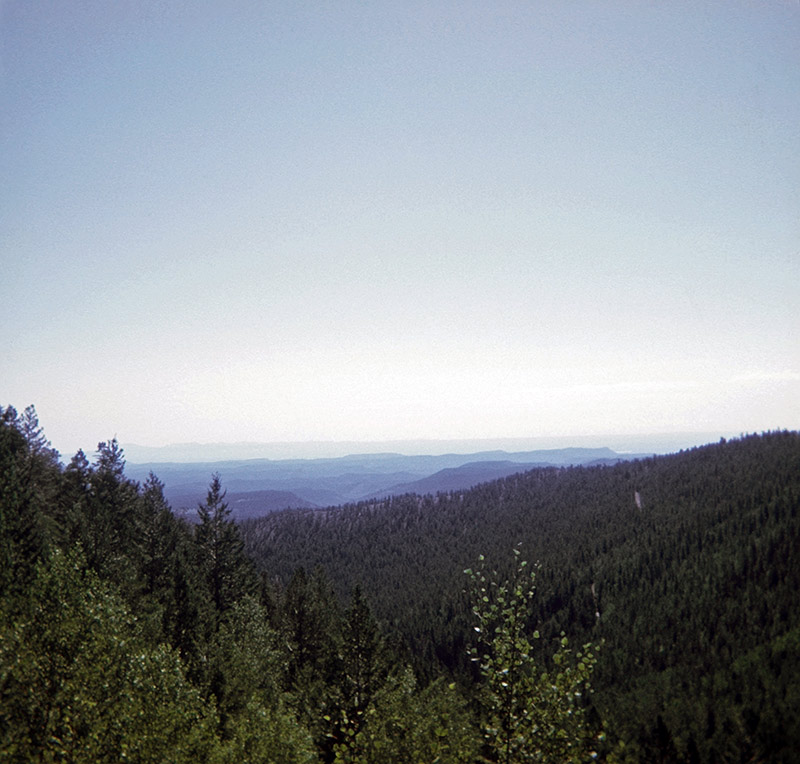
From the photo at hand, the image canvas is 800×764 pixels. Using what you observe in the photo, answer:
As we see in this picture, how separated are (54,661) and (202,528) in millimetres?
35514

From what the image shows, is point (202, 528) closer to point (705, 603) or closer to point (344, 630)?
point (344, 630)

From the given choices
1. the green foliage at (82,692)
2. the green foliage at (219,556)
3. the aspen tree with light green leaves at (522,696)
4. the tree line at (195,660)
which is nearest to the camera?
the aspen tree with light green leaves at (522,696)

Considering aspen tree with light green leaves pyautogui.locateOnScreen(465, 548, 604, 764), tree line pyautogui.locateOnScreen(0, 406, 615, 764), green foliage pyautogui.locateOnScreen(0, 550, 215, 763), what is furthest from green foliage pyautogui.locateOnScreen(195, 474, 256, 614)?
aspen tree with light green leaves pyautogui.locateOnScreen(465, 548, 604, 764)

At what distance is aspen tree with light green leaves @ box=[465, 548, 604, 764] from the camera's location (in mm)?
10922

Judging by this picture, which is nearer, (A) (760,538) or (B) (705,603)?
(B) (705,603)

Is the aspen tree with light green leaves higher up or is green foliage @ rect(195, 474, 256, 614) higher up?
the aspen tree with light green leaves

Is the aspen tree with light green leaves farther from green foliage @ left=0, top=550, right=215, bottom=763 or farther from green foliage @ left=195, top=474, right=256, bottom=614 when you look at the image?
green foliage @ left=195, top=474, right=256, bottom=614

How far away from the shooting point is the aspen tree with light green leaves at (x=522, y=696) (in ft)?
35.8

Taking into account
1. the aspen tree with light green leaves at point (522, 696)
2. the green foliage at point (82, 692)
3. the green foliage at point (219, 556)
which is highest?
the aspen tree with light green leaves at point (522, 696)

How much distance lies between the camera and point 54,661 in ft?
64.4

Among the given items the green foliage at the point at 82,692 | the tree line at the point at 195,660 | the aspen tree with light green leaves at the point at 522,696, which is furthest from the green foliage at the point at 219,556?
the aspen tree with light green leaves at the point at 522,696

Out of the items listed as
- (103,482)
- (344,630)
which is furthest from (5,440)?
(344,630)

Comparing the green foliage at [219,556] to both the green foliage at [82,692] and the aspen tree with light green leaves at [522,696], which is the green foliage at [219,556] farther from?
the aspen tree with light green leaves at [522,696]

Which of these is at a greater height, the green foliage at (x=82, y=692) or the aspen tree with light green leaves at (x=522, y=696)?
the aspen tree with light green leaves at (x=522, y=696)
